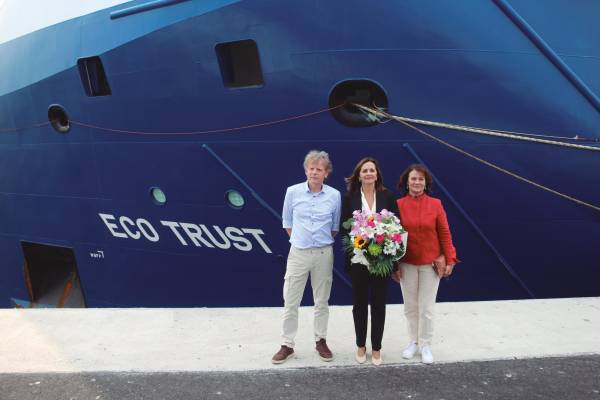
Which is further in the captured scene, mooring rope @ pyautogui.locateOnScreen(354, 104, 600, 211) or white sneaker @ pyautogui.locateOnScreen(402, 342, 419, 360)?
mooring rope @ pyautogui.locateOnScreen(354, 104, 600, 211)

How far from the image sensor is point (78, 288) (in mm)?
8188

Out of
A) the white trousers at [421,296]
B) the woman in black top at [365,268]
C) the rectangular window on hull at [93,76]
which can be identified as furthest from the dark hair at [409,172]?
the rectangular window on hull at [93,76]

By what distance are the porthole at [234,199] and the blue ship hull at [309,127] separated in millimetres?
43

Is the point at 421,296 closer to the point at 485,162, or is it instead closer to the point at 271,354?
the point at 271,354

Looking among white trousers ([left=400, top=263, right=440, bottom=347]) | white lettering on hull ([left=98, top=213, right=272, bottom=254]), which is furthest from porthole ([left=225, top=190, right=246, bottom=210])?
white trousers ([left=400, top=263, right=440, bottom=347])

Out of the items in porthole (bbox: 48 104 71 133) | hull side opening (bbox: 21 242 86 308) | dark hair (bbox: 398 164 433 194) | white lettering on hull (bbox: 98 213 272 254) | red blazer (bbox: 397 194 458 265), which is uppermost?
porthole (bbox: 48 104 71 133)

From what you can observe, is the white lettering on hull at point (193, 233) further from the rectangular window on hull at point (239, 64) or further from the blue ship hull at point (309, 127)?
the rectangular window on hull at point (239, 64)

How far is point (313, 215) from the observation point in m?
3.28

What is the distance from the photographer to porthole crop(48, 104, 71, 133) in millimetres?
6641

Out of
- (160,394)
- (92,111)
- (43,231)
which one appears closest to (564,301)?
(160,394)

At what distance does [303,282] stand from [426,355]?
82 cm

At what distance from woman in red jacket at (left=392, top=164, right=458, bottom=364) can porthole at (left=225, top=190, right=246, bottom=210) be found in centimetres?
271

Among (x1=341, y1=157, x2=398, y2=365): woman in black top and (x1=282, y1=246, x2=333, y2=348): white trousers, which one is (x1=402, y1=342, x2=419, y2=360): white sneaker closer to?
(x1=341, y1=157, x2=398, y2=365): woman in black top

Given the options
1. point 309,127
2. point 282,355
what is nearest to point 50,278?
point 309,127
